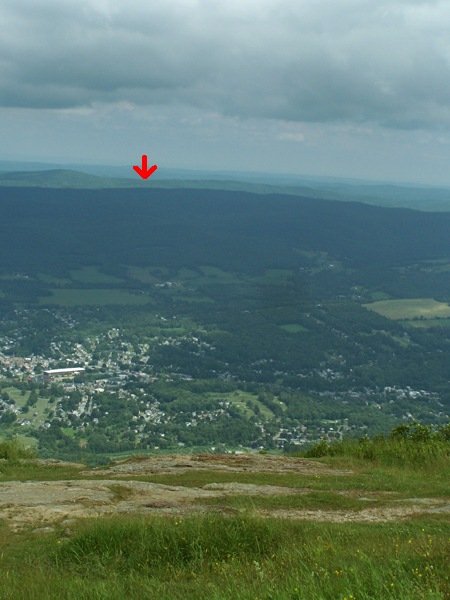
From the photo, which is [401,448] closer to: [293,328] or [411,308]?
[293,328]

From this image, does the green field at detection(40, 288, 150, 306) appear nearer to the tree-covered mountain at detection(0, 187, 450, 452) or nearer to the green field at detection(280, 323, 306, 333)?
the tree-covered mountain at detection(0, 187, 450, 452)

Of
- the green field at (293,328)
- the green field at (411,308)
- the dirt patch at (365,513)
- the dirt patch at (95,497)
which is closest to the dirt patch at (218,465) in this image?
the dirt patch at (95,497)

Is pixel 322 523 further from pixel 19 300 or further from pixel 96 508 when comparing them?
pixel 19 300

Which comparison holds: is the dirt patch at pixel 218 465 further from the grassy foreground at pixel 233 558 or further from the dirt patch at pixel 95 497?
the grassy foreground at pixel 233 558

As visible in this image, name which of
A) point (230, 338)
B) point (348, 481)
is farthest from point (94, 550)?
point (230, 338)

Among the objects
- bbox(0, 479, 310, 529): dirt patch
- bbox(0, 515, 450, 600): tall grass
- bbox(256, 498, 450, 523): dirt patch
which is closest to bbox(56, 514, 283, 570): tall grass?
bbox(0, 515, 450, 600): tall grass

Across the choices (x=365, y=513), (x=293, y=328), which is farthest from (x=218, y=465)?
(x=293, y=328)

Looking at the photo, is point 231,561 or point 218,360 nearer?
point 231,561
